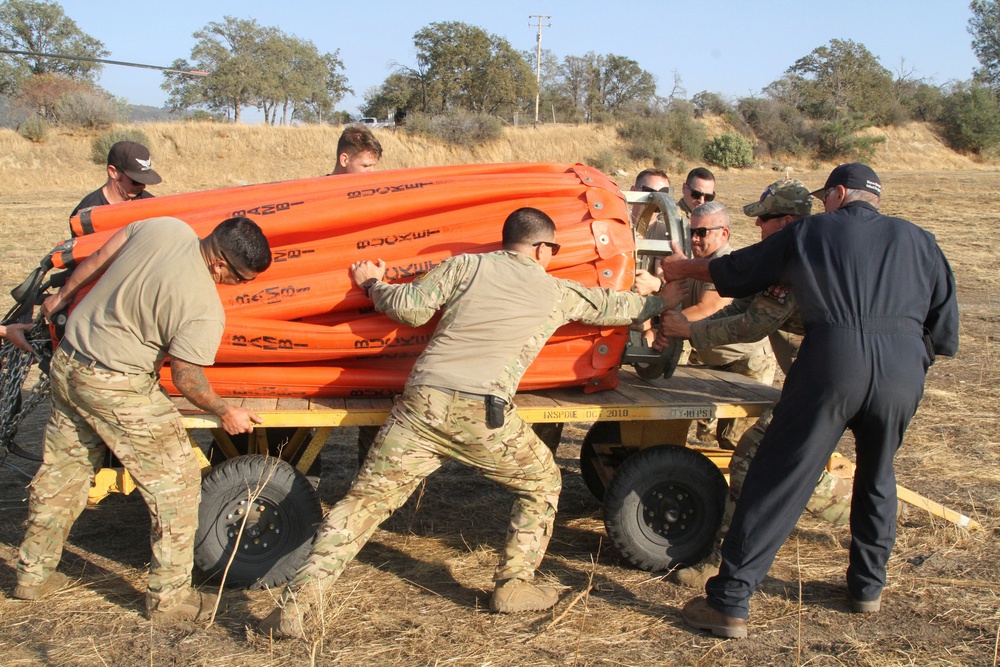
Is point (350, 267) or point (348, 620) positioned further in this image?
point (350, 267)

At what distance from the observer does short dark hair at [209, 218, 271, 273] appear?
3.89m

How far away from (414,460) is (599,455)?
1.74 meters

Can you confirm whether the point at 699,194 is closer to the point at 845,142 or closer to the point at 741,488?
the point at 741,488

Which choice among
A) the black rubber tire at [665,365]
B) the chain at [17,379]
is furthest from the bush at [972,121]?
the chain at [17,379]

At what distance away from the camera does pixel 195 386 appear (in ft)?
12.8

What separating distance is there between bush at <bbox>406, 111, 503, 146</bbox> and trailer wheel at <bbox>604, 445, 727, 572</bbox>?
34524 millimetres

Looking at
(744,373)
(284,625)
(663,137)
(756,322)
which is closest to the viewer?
(284,625)

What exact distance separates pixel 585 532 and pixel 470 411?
163cm

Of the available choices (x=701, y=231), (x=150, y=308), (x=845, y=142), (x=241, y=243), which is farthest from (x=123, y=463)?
(x=845, y=142)

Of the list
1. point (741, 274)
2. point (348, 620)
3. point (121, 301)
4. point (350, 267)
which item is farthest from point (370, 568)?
point (741, 274)

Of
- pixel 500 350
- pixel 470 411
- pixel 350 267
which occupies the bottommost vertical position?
pixel 470 411

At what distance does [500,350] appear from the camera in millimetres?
4148

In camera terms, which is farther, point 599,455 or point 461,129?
point 461,129

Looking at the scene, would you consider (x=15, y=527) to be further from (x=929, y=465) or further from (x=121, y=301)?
(x=929, y=465)
